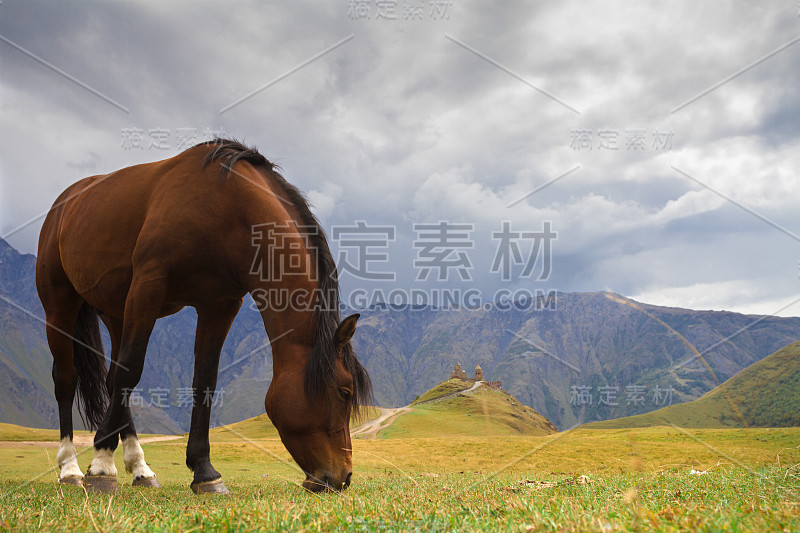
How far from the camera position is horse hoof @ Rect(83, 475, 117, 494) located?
6.04 metres

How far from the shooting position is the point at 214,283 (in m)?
6.50

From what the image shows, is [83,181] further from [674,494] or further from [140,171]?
[674,494]

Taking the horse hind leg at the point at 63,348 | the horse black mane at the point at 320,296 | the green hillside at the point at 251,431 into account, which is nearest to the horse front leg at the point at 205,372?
the horse black mane at the point at 320,296

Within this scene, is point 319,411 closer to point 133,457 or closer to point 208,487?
point 208,487

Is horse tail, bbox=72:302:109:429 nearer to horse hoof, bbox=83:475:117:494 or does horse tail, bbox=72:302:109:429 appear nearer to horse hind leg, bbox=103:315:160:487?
horse hind leg, bbox=103:315:160:487

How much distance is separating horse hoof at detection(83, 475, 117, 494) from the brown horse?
0.02 metres

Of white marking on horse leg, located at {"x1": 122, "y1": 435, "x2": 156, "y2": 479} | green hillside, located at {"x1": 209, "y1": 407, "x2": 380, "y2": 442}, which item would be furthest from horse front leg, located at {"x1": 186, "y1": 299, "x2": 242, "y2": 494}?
green hillside, located at {"x1": 209, "y1": 407, "x2": 380, "y2": 442}

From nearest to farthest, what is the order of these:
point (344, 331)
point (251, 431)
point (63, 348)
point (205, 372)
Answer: point (344, 331)
point (205, 372)
point (63, 348)
point (251, 431)

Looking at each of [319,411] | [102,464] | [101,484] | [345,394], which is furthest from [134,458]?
[345,394]

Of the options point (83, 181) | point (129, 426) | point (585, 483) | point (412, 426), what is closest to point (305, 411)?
point (585, 483)

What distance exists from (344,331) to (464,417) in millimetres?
64603

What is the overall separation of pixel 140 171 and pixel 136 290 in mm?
2355

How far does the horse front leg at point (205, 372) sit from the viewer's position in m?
6.80

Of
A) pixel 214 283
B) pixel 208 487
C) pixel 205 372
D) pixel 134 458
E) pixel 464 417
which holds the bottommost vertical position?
pixel 464 417
